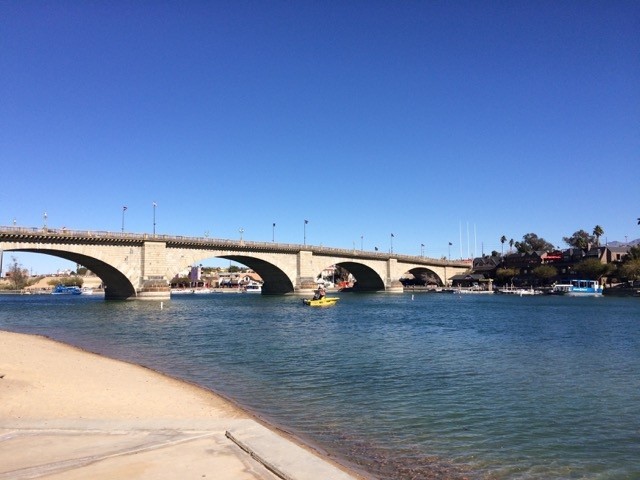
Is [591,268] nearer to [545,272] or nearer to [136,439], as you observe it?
[545,272]

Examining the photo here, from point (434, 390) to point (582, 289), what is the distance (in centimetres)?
11196

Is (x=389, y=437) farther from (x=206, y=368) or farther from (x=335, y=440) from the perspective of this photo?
(x=206, y=368)

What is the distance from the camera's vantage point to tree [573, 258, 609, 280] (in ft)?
399

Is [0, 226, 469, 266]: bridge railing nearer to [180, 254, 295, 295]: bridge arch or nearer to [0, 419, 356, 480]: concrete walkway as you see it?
[180, 254, 295, 295]: bridge arch

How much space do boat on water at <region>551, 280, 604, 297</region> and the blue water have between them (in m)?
85.1

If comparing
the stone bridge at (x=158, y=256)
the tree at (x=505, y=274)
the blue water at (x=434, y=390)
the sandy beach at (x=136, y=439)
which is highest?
the stone bridge at (x=158, y=256)

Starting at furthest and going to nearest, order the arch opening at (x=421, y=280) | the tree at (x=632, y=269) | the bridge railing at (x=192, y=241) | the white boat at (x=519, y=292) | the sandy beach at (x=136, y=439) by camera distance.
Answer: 1. the arch opening at (x=421, y=280)
2. the white boat at (x=519, y=292)
3. the tree at (x=632, y=269)
4. the bridge railing at (x=192, y=241)
5. the sandy beach at (x=136, y=439)

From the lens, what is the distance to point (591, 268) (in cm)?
12350

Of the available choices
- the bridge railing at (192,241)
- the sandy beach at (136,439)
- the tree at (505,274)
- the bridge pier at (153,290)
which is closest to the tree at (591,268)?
the tree at (505,274)

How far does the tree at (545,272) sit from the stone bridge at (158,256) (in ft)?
175

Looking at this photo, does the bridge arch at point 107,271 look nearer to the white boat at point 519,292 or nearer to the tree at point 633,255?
the white boat at point 519,292

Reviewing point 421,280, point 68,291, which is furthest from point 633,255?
point 68,291

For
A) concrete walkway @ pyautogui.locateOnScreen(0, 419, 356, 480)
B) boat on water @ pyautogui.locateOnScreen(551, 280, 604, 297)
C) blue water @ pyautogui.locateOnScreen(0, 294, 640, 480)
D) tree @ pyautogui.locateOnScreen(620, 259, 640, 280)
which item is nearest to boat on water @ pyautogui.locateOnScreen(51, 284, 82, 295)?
blue water @ pyautogui.locateOnScreen(0, 294, 640, 480)

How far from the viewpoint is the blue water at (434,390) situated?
1062cm
